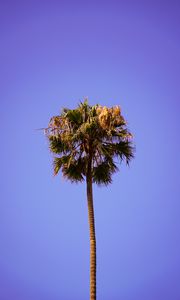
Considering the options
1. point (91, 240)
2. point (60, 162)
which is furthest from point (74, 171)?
point (91, 240)

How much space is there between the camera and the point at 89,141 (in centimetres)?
2125

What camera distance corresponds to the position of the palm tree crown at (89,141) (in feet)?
69.6

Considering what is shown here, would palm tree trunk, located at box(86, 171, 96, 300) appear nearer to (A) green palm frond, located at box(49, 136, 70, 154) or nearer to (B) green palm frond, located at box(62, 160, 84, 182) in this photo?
(B) green palm frond, located at box(62, 160, 84, 182)

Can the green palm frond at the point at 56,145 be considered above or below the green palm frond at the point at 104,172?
above

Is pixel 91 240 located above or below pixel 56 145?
below

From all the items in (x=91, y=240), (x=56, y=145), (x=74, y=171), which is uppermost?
(x=56, y=145)

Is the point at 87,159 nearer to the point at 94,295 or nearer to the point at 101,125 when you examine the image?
the point at 101,125

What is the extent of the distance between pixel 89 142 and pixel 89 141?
0.05 meters

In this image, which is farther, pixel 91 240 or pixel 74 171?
pixel 74 171

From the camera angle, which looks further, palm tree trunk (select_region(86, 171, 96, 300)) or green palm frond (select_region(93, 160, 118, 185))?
green palm frond (select_region(93, 160, 118, 185))

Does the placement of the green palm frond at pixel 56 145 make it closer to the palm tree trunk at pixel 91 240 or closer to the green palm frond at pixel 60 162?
the green palm frond at pixel 60 162

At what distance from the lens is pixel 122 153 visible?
71.3ft

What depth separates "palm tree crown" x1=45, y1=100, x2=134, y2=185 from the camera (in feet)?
69.6

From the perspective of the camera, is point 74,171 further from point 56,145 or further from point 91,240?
point 91,240
